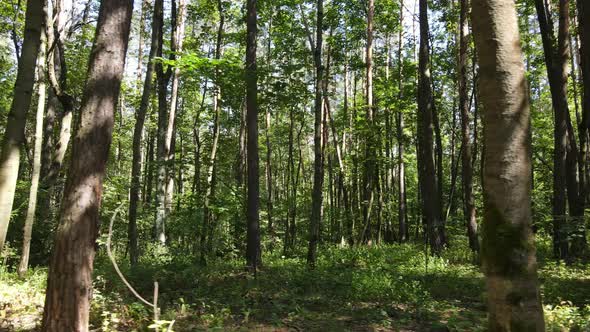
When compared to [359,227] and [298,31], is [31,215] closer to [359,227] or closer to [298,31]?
[298,31]

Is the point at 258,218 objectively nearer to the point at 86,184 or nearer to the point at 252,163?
the point at 252,163

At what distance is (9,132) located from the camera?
6.82m

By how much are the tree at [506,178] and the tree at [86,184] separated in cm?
403

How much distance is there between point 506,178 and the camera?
321cm

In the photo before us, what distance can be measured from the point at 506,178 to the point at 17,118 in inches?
298

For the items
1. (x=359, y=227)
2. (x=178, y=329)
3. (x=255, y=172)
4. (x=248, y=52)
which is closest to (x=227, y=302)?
(x=178, y=329)

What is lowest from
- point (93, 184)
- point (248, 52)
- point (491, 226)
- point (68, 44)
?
point (491, 226)

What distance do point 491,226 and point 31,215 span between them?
9.32m

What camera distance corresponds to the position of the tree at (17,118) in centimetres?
672

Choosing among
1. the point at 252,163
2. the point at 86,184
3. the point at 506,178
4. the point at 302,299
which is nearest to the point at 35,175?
the point at 252,163

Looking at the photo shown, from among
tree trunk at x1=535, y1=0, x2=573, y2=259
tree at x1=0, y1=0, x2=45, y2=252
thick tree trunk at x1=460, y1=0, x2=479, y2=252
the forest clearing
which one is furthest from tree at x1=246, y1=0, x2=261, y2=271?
tree trunk at x1=535, y1=0, x2=573, y2=259

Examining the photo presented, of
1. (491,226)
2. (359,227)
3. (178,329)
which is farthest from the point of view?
(359,227)

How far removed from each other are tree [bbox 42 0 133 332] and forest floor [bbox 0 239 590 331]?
1056 millimetres

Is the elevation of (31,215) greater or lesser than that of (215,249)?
greater
